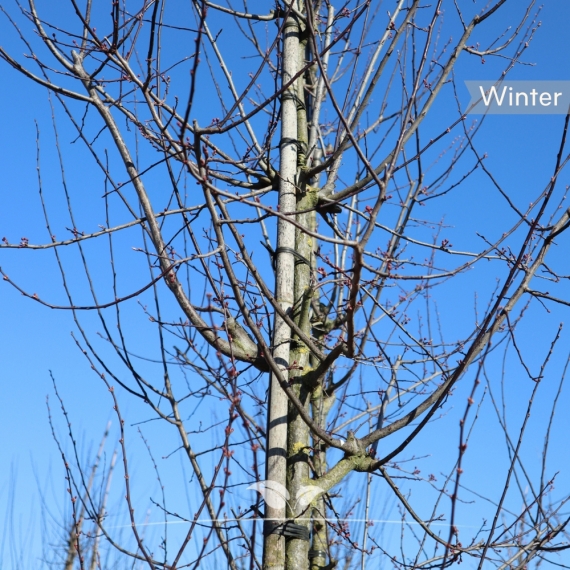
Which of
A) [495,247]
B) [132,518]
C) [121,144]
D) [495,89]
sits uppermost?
[495,89]

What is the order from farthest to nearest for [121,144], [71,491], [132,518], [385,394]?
[385,394]
[121,144]
[71,491]
[132,518]

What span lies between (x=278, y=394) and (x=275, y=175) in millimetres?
1053

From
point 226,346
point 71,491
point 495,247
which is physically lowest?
point 71,491

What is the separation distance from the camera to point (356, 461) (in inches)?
101

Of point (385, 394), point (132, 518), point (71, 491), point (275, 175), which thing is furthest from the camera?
point (385, 394)

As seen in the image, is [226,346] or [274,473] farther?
[226,346]

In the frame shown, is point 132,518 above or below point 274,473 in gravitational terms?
below

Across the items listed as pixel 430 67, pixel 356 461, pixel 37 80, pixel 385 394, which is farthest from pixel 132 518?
pixel 430 67

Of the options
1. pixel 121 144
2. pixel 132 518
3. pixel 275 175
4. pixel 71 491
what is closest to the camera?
pixel 132 518

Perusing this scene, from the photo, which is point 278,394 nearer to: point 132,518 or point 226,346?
point 226,346

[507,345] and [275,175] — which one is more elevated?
[275,175]

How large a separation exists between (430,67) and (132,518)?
2.49 m

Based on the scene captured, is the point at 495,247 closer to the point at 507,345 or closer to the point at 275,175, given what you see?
the point at 507,345

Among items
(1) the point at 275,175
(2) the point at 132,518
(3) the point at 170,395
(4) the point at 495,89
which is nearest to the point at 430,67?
(4) the point at 495,89
